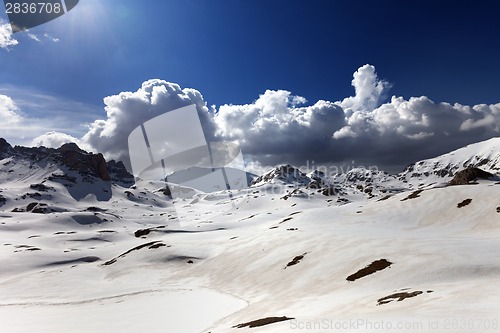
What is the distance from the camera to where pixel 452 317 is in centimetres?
1191

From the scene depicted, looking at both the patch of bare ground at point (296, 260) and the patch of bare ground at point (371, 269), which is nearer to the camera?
the patch of bare ground at point (371, 269)

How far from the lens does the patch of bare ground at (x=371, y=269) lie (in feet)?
89.2

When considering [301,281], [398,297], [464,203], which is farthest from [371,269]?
[464,203]

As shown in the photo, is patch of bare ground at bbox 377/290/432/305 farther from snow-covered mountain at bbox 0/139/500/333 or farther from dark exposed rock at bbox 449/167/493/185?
dark exposed rock at bbox 449/167/493/185

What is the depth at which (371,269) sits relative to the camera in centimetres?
2778

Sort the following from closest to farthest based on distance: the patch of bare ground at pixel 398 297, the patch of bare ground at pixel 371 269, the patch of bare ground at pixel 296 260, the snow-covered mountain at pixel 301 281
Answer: the snow-covered mountain at pixel 301 281, the patch of bare ground at pixel 398 297, the patch of bare ground at pixel 371 269, the patch of bare ground at pixel 296 260

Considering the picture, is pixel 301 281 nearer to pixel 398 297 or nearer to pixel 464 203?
pixel 398 297

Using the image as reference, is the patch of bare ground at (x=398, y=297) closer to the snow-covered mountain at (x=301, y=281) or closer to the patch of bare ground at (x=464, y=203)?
the snow-covered mountain at (x=301, y=281)

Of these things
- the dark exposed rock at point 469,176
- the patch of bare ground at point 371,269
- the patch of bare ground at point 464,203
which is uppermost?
the dark exposed rock at point 469,176

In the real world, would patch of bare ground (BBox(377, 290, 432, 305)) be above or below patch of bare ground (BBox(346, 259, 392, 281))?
above

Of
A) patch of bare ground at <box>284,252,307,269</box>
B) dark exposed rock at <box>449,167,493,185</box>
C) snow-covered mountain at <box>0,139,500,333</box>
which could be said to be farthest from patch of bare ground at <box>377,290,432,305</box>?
dark exposed rock at <box>449,167,493,185</box>

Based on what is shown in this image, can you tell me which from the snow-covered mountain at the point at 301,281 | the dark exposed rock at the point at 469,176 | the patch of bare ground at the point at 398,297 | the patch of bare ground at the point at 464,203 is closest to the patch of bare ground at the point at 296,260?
the snow-covered mountain at the point at 301,281

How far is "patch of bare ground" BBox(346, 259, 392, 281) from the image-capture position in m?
27.2

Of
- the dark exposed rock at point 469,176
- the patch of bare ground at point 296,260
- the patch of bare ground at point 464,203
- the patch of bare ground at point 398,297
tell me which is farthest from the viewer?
the dark exposed rock at point 469,176
